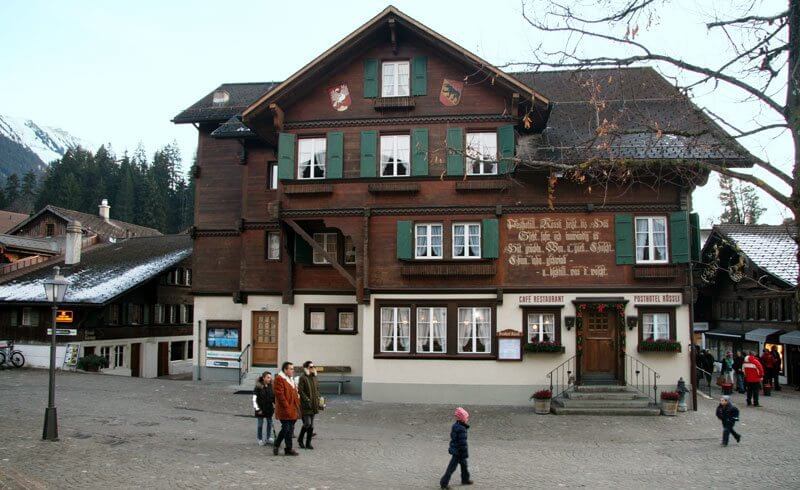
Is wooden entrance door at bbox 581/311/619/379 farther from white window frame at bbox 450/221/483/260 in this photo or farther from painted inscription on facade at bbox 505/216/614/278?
white window frame at bbox 450/221/483/260

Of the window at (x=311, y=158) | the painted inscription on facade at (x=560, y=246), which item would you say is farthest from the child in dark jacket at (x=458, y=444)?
the window at (x=311, y=158)

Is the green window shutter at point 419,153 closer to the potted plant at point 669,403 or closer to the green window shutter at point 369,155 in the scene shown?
the green window shutter at point 369,155

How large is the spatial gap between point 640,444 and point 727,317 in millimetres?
29021

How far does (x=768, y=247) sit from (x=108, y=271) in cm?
3562

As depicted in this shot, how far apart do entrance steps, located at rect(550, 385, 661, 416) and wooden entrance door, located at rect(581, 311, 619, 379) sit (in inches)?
32.3

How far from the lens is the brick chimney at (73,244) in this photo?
139ft

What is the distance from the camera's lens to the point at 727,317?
42.2 meters

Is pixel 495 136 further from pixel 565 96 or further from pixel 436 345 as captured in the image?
pixel 436 345

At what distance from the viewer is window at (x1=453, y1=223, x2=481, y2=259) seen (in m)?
23.4

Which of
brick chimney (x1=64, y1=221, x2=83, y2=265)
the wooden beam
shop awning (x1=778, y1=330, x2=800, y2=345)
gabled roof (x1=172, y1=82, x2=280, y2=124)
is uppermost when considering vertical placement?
gabled roof (x1=172, y1=82, x2=280, y2=124)

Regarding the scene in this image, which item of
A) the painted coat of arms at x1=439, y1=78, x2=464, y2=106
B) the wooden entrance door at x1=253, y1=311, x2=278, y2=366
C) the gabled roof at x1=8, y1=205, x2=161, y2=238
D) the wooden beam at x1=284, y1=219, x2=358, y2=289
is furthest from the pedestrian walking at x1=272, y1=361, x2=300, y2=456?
the gabled roof at x1=8, y1=205, x2=161, y2=238

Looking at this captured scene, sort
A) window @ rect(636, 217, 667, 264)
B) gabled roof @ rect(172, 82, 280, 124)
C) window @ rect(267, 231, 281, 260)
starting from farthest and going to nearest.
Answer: gabled roof @ rect(172, 82, 280, 124), window @ rect(267, 231, 281, 260), window @ rect(636, 217, 667, 264)

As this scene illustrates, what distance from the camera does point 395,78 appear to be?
2431cm

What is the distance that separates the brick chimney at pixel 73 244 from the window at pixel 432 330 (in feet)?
90.5
